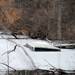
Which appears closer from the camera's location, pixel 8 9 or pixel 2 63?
pixel 2 63

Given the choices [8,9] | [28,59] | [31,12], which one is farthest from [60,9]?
[28,59]

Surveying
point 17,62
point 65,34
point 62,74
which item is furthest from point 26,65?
point 65,34

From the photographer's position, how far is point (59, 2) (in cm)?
490

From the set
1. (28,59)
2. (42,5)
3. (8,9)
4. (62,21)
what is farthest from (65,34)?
(28,59)

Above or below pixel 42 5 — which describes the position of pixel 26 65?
below

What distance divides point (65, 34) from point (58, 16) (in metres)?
0.29

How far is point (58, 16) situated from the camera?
490cm

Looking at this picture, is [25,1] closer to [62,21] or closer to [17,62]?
[62,21]

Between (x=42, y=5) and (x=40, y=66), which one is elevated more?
(x=42, y=5)

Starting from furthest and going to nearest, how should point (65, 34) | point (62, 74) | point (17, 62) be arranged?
point (65, 34), point (17, 62), point (62, 74)

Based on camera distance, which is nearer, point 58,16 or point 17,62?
point 17,62

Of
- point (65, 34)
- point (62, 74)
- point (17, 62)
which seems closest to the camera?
point (62, 74)

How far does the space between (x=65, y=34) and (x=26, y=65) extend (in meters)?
2.35

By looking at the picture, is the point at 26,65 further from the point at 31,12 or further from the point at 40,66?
the point at 31,12
